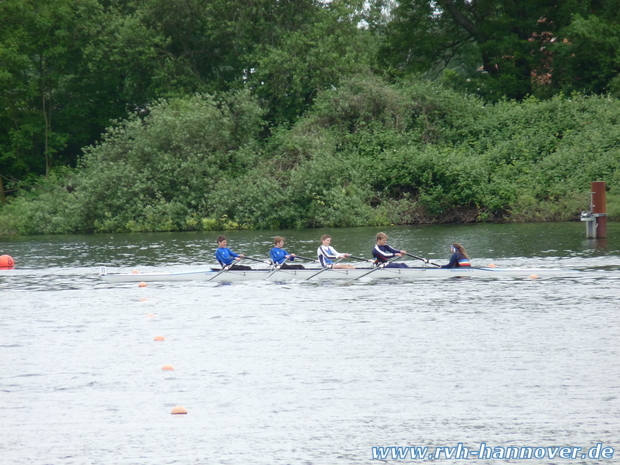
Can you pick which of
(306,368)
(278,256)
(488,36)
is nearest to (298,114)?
(488,36)

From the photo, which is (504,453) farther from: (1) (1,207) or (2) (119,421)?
(1) (1,207)

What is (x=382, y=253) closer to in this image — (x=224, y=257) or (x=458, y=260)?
(x=458, y=260)

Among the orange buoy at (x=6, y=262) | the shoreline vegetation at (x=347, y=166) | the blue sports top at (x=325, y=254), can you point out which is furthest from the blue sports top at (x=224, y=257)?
the shoreline vegetation at (x=347, y=166)

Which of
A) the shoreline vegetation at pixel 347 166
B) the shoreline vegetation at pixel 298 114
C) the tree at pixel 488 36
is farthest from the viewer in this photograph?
the tree at pixel 488 36

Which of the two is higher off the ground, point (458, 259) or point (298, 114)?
point (298, 114)

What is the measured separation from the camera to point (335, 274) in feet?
75.9

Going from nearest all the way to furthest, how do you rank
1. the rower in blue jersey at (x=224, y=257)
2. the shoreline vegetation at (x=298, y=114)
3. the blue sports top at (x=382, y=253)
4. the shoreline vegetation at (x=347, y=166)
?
the blue sports top at (x=382, y=253), the rower in blue jersey at (x=224, y=257), the shoreline vegetation at (x=347, y=166), the shoreline vegetation at (x=298, y=114)

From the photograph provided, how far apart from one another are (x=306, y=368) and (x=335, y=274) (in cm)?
996

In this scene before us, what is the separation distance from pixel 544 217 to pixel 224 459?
34.8 metres

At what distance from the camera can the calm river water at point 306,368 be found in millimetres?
9852

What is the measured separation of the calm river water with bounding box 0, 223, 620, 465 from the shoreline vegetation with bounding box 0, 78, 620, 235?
61.3ft

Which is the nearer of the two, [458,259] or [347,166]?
[458,259]

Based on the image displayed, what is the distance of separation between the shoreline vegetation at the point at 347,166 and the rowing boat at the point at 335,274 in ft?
62.5

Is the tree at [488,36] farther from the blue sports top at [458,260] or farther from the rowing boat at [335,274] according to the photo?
the blue sports top at [458,260]
